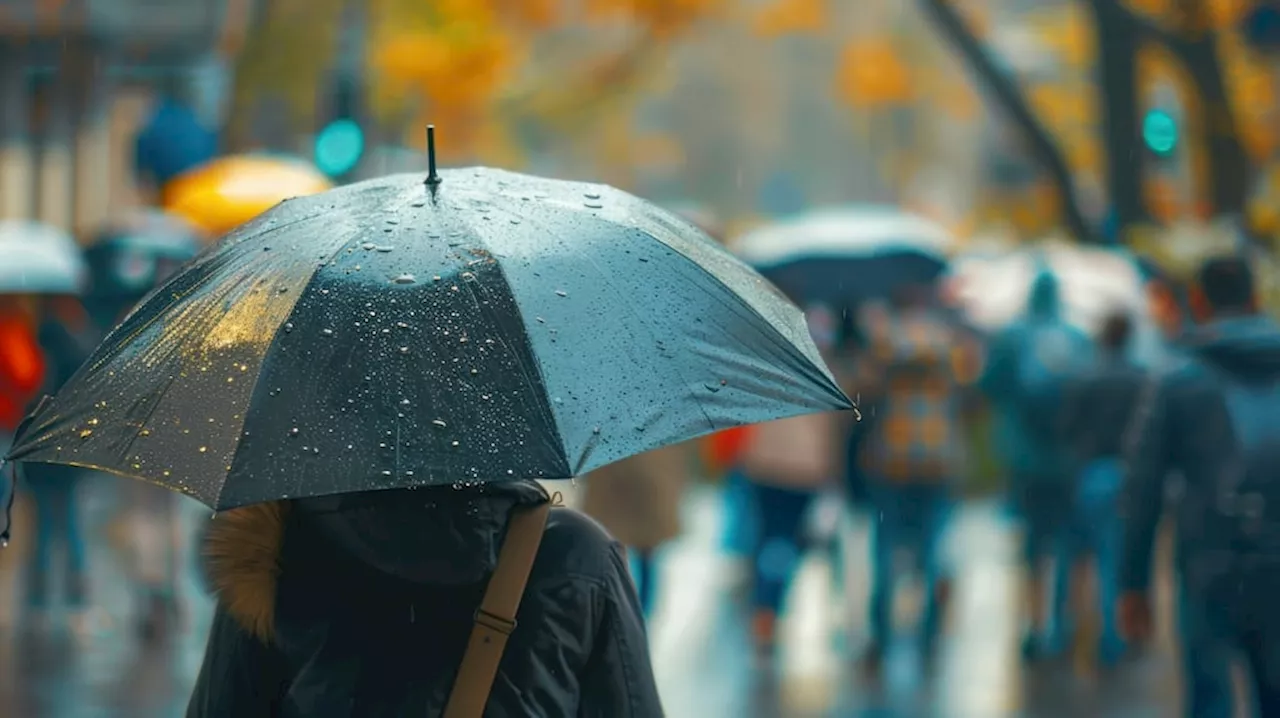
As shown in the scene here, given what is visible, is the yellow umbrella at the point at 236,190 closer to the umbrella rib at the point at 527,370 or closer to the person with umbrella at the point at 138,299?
the person with umbrella at the point at 138,299

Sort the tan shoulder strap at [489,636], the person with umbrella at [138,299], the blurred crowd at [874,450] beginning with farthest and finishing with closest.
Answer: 1. the person with umbrella at [138,299]
2. the blurred crowd at [874,450]
3. the tan shoulder strap at [489,636]

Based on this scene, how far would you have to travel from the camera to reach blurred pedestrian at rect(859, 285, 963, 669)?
34.1 feet

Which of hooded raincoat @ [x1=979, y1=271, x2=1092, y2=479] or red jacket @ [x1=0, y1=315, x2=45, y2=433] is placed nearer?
hooded raincoat @ [x1=979, y1=271, x2=1092, y2=479]

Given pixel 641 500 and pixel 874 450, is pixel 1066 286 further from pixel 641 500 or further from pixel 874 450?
pixel 641 500

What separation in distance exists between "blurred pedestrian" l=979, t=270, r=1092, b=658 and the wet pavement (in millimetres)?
503

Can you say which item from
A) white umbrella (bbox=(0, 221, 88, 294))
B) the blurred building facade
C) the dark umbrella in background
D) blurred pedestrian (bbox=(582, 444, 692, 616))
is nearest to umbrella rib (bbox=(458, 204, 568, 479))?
blurred pedestrian (bbox=(582, 444, 692, 616))

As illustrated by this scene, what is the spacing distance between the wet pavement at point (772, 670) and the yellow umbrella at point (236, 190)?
1.83 metres

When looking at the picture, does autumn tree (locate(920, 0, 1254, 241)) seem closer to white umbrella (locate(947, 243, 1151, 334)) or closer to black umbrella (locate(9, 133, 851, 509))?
white umbrella (locate(947, 243, 1151, 334))

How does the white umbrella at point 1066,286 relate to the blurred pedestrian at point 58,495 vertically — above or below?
above

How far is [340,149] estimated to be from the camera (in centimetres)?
1365

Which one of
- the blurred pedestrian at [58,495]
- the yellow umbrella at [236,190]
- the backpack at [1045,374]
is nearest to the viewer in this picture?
the backpack at [1045,374]

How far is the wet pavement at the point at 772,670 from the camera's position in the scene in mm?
9305

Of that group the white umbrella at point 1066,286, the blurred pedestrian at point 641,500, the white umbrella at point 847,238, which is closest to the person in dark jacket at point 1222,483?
the blurred pedestrian at point 641,500

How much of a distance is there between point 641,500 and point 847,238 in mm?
2817
